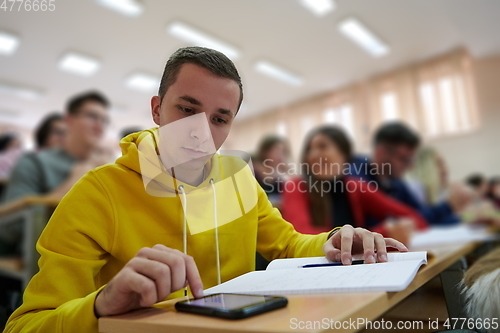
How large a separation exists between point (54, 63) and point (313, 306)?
9.91 feet

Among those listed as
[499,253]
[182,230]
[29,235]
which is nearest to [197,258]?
[182,230]

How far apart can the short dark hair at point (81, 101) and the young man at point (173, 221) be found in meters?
0.79

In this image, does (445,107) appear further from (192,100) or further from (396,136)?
(192,100)

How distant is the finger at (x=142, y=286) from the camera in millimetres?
301

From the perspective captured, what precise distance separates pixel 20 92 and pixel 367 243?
276 centimetres

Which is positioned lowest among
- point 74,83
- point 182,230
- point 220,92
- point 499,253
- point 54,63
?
point 499,253

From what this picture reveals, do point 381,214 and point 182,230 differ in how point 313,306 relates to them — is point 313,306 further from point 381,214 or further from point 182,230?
point 381,214

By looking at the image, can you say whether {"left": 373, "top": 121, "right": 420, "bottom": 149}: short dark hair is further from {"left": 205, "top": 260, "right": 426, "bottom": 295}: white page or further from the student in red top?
{"left": 205, "top": 260, "right": 426, "bottom": 295}: white page

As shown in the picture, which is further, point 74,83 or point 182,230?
point 74,83

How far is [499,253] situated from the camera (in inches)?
22.3

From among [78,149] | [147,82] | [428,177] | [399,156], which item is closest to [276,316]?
[147,82]

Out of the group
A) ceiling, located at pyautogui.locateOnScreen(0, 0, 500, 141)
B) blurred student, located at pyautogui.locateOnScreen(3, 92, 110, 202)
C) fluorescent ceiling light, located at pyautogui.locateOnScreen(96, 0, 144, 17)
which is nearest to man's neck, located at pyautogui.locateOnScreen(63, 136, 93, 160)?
blurred student, located at pyautogui.locateOnScreen(3, 92, 110, 202)

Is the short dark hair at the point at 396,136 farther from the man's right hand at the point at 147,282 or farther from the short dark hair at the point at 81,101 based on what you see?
the man's right hand at the point at 147,282

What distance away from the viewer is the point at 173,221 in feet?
1.41
